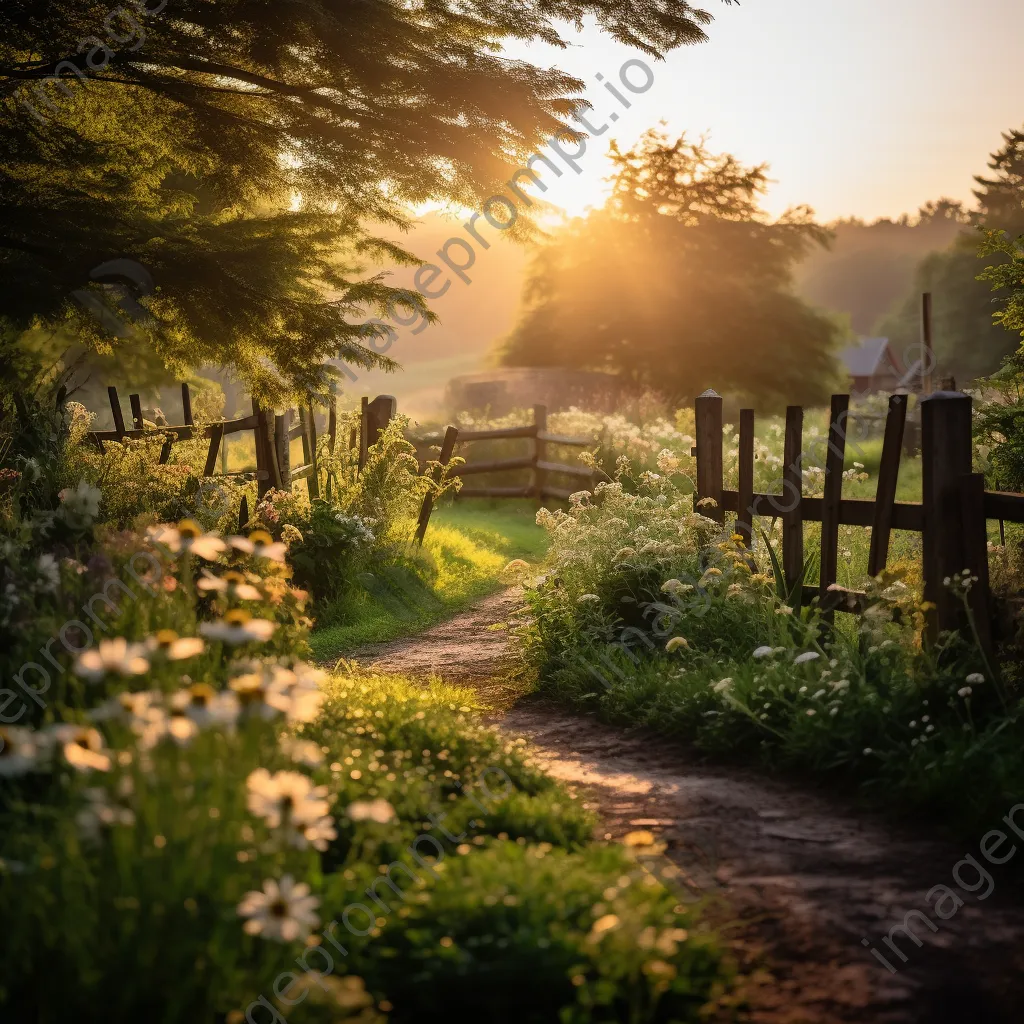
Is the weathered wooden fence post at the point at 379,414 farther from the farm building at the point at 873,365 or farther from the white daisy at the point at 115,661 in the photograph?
the farm building at the point at 873,365

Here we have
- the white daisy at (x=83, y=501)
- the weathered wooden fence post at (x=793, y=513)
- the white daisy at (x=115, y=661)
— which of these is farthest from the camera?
the weathered wooden fence post at (x=793, y=513)

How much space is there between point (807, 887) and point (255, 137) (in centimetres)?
681

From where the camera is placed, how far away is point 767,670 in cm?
555

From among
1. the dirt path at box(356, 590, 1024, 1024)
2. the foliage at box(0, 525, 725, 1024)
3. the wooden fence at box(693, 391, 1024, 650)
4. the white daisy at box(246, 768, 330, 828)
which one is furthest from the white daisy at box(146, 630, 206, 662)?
the wooden fence at box(693, 391, 1024, 650)

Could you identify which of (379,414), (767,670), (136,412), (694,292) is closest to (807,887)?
(767,670)

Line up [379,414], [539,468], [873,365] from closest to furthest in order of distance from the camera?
[379,414]
[539,468]
[873,365]

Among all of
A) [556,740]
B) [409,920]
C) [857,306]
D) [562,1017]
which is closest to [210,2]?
[556,740]

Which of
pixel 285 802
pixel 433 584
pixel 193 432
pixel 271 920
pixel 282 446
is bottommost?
pixel 433 584

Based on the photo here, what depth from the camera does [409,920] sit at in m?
3.05

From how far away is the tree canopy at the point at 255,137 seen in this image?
7.21m

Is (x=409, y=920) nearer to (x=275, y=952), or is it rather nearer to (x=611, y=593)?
(x=275, y=952)

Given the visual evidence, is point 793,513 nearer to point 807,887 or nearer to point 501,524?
point 807,887

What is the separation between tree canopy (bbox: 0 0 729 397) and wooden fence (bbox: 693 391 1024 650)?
3.07 metres

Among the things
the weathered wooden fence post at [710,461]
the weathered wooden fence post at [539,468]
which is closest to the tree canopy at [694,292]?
the weathered wooden fence post at [539,468]
